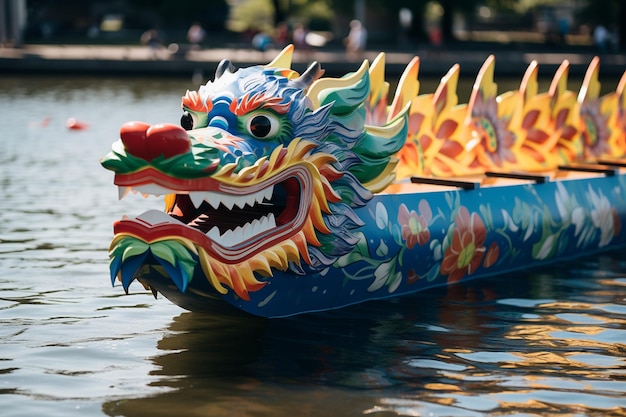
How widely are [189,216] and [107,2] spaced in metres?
62.7

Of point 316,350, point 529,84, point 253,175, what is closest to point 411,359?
point 316,350

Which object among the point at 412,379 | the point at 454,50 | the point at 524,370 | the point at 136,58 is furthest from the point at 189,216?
the point at 454,50

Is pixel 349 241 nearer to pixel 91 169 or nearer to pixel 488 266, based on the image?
pixel 488 266

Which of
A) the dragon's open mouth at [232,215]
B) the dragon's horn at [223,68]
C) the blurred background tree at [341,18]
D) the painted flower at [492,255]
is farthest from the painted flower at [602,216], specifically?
the blurred background tree at [341,18]

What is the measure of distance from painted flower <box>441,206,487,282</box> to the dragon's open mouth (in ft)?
6.68

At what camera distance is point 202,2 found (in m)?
59.2

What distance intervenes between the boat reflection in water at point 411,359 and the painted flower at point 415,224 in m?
0.55

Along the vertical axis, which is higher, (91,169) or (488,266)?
(91,169)

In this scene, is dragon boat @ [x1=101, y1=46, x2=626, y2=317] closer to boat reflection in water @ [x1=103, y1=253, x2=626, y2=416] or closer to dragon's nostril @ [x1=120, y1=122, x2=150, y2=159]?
dragon's nostril @ [x1=120, y1=122, x2=150, y2=159]

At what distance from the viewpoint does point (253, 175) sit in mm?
8438

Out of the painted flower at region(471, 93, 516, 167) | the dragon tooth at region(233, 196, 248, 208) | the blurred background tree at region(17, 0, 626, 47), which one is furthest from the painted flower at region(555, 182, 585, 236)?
the blurred background tree at region(17, 0, 626, 47)

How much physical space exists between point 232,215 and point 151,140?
1.45m

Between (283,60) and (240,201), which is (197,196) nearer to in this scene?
(240,201)

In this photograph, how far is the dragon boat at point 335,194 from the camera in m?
8.12
